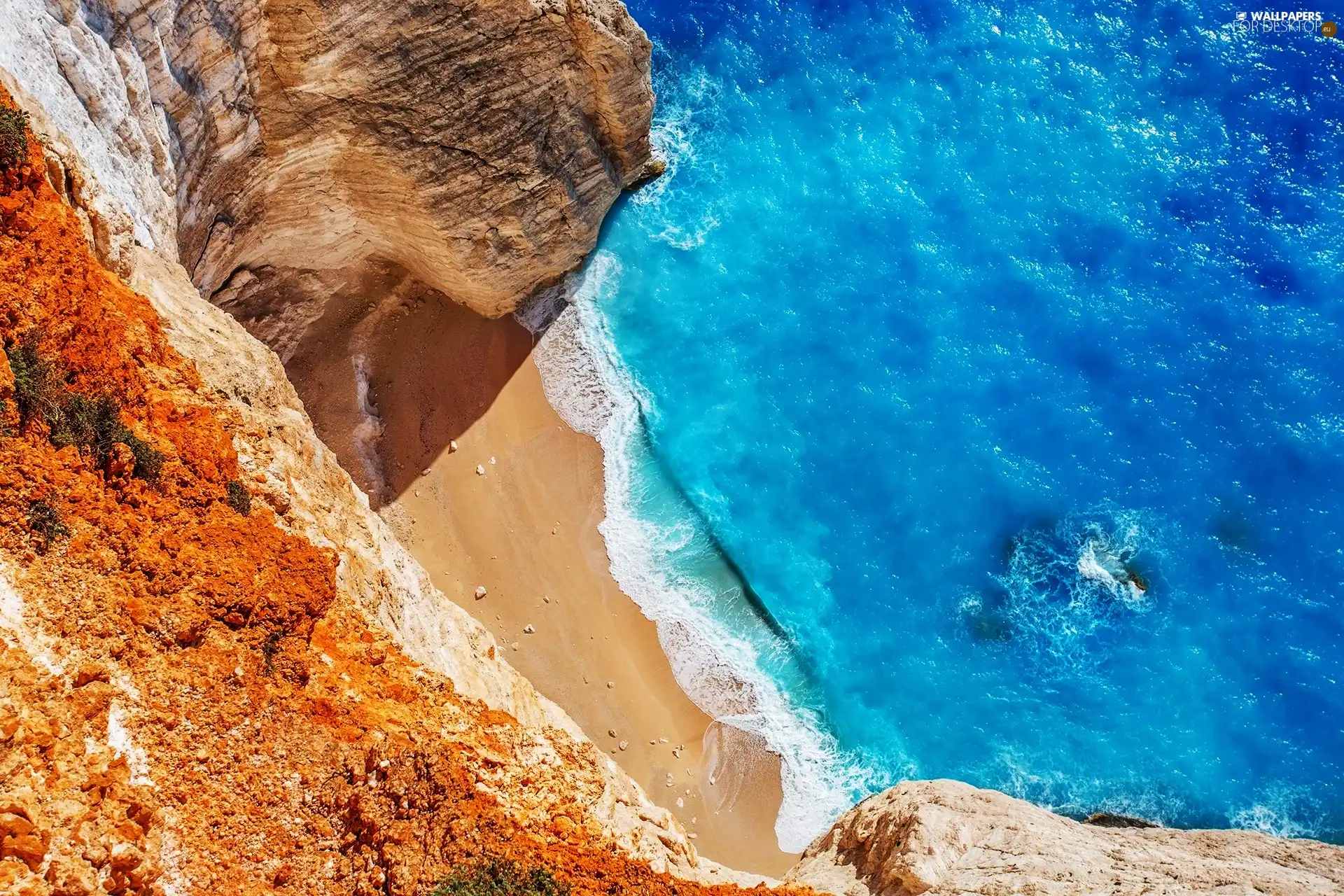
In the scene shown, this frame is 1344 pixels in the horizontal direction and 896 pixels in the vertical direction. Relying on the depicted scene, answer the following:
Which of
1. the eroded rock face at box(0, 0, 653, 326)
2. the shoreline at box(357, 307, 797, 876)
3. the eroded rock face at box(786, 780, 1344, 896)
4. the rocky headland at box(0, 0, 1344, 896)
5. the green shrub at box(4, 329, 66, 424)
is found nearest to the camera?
the rocky headland at box(0, 0, 1344, 896)

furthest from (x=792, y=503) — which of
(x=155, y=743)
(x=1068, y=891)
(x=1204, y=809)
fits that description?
(x=155, y=743)

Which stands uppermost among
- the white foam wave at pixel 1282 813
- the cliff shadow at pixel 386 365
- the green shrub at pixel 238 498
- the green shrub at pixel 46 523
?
the white foam wave at pixel 1282 813


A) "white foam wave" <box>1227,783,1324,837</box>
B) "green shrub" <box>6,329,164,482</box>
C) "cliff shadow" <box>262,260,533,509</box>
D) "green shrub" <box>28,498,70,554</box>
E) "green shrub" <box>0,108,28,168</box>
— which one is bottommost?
"green shrub" <box>28,498,70,554</box>

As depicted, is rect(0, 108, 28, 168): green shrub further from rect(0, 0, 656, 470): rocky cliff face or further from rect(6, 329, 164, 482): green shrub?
rect(6, 329, 164, 482): green shrub

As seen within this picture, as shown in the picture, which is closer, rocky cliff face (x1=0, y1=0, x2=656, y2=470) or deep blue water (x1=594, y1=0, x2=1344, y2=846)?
rocky cliff face (x1=0, y1=0, x2=656, y2=470)

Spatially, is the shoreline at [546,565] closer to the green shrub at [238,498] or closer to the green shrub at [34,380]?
the green shrub at [238,498]

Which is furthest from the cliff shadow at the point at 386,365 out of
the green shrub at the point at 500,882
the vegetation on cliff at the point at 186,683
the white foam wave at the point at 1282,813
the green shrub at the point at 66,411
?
the white foam wave at the point at 1282,813

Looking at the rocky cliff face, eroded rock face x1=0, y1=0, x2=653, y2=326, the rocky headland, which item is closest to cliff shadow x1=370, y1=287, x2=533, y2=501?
the rocky cliff face
